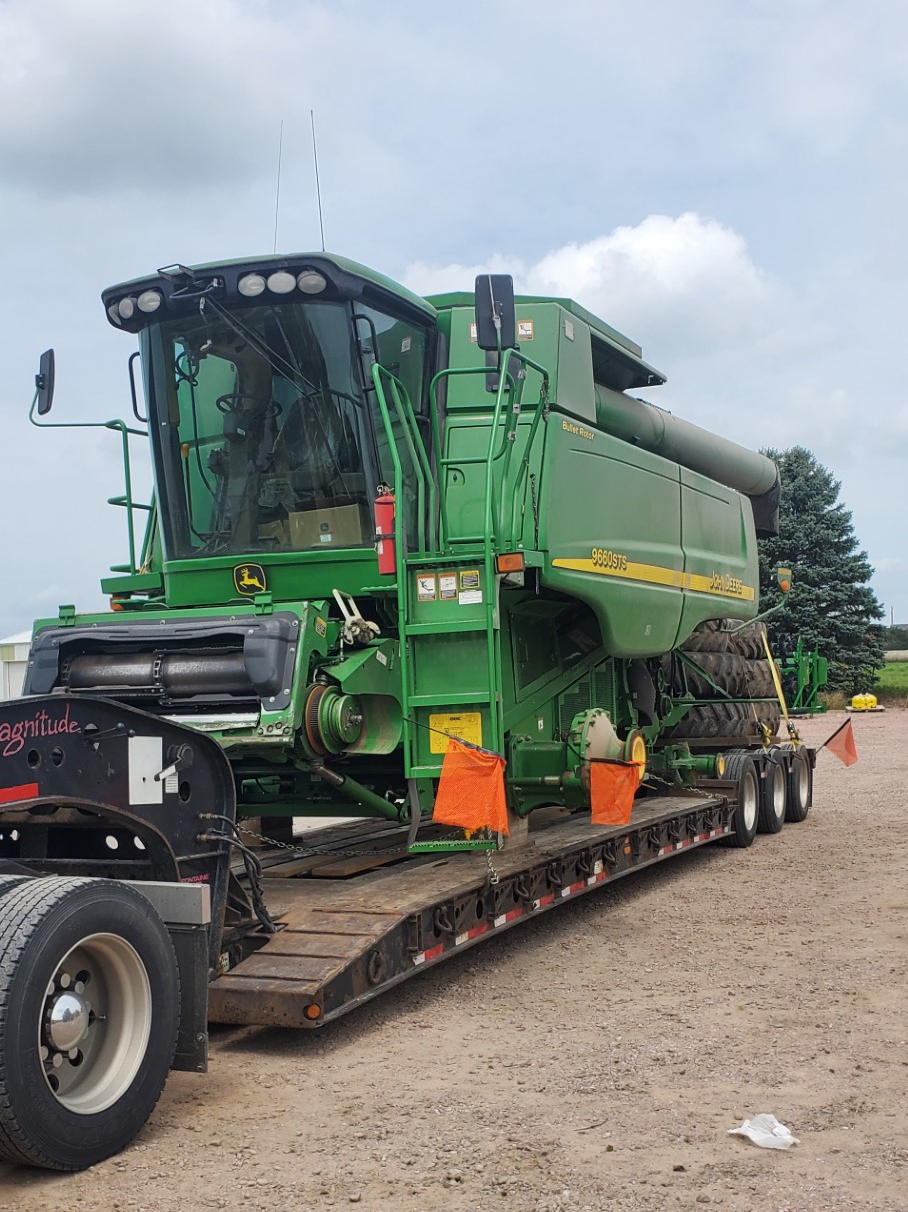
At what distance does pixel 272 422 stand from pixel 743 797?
6.14 m

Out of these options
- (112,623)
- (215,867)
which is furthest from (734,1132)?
(112,623)

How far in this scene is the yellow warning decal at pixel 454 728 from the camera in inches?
263

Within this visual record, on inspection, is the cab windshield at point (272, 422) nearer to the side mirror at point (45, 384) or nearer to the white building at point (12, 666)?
the side mirror at point (45, 384)

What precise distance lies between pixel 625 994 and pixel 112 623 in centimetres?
343

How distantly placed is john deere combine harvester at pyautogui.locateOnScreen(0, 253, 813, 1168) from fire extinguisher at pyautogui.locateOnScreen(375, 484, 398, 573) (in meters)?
0.02

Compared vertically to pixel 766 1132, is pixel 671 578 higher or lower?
higher

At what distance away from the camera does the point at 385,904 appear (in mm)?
6090

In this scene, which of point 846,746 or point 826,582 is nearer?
point 846,746

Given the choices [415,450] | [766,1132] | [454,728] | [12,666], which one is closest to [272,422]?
[415,450]

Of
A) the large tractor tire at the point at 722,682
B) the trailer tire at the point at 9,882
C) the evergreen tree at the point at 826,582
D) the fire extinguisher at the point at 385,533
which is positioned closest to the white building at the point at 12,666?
the large tractor tire at the point at 722,682

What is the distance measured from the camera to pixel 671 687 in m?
11.3

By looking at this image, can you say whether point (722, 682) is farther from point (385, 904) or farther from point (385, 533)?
point (385, 904)

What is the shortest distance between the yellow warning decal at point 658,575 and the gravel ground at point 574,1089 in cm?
221

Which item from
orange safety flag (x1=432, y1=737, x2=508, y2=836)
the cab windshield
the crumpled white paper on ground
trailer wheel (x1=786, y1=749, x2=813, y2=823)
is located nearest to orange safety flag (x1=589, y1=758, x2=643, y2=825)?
orange safety flag (x1=432, y1=737, x2=508, y2=836)
